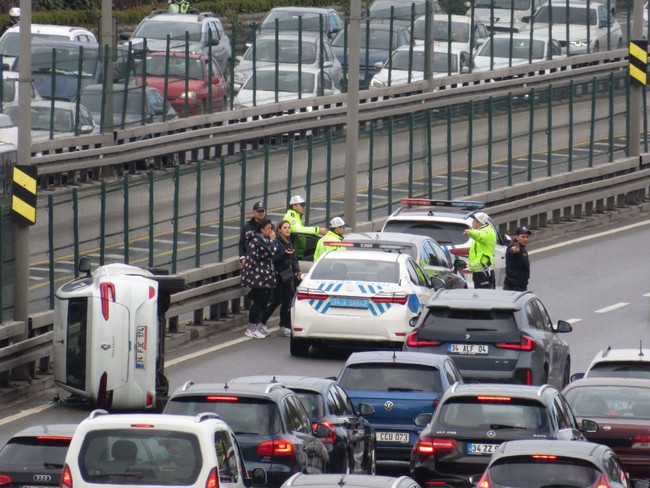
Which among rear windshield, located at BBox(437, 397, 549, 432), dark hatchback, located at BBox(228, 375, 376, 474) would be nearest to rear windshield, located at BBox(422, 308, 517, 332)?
dark hatchback, located at BBox(228, 375, 376, 474)

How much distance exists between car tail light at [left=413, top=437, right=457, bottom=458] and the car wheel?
8.91m

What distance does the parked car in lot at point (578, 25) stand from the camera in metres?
49.2

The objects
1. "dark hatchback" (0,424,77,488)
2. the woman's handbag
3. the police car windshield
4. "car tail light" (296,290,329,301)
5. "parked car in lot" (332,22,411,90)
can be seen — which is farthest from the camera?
"parked car in lot" (332,22,411,90)

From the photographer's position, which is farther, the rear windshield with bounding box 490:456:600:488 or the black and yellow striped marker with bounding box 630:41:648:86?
the black and yellow striped marker with bounding box 630:41:648:86

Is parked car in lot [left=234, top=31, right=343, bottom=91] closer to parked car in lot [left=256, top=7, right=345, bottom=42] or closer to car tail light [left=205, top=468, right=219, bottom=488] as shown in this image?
parked car in lot [left=256, top=7, right=345, bottom=42]

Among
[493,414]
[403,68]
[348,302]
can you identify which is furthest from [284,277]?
[403,68]

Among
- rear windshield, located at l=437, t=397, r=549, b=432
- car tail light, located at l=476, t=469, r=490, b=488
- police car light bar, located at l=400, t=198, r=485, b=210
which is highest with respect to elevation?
car tail light, located at l=476, t=469, r=490, b=488

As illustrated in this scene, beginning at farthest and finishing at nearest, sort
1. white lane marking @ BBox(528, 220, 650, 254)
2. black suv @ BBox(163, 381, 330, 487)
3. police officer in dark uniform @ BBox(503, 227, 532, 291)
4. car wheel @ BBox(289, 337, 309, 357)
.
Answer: white lane marking @ BBox(528, 220, 650, 254)
police officer in dark uniform @ BBox(503, 227, 532, 291)
car wheel @ BBox(289, 337, 309, 357)
black suv @ BBox(163, 381, 330, 487)

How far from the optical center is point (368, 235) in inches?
1103

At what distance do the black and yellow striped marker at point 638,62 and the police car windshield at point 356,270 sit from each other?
17583 millimetres

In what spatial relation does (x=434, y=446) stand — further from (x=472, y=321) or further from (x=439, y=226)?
(x=439, y=226)

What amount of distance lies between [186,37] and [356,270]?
14771 millimetres

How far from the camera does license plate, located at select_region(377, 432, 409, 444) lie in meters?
19.7

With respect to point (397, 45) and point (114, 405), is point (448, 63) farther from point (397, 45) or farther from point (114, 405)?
point (114, 405)
